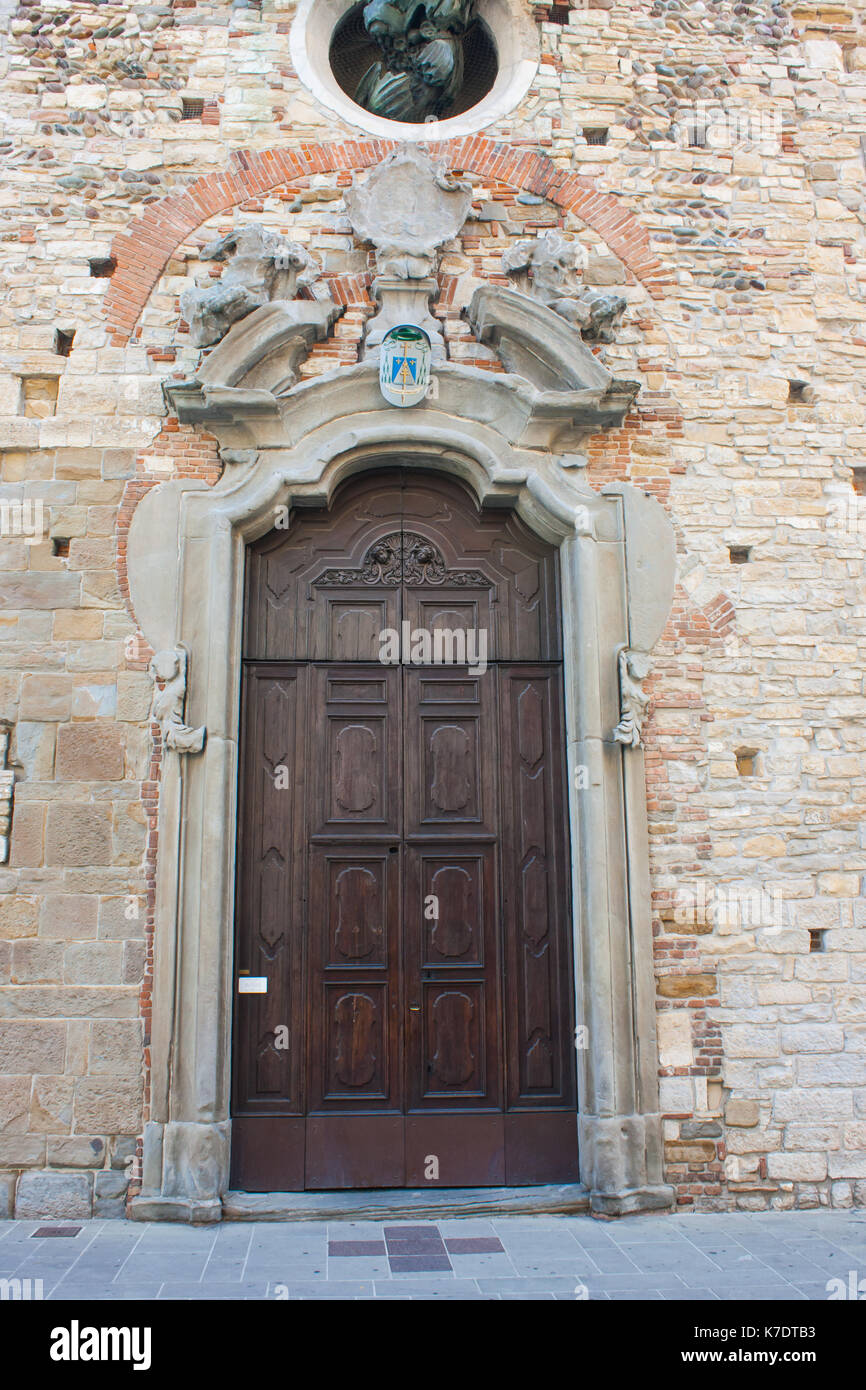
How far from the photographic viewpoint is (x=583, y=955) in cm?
556

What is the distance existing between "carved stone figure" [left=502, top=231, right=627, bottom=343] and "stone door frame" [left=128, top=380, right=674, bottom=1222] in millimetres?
634

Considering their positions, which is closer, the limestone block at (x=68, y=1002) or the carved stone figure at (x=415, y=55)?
the limestone block at (x=68, y=1002)

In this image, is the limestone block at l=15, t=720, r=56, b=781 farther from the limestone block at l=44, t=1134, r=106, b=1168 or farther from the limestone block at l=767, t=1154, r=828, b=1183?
the limestone block at l=767, t=1154, r=828, b=1183

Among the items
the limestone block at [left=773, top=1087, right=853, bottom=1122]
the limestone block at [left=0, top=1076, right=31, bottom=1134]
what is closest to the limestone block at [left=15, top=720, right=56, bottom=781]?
→ the limestone block at [left=0, top=1076, right=31, bottom=1134]

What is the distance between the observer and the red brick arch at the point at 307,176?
20.1ft

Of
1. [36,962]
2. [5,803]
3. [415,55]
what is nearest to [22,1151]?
[36,962]

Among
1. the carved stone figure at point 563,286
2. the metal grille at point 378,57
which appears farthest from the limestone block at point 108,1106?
the metal grille at point 378,57

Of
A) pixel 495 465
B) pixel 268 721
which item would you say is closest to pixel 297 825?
pixel 268 721

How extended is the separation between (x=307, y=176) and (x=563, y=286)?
1687 mm

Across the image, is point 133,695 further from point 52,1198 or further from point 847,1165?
point 847,1165

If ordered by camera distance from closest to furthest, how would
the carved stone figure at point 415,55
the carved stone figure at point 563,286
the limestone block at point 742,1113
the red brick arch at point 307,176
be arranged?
the limestone block at point 742,1113 → the carved stone figure at point 563,286 → the red brick arch at point 307,176 → the carved stone figure at point 415,55

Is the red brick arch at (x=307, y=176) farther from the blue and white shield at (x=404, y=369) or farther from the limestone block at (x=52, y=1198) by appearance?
the limestone block at (x=52, y=1198)

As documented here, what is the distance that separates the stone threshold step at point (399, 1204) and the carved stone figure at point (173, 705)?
224cm

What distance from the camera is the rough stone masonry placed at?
5.45 meters
